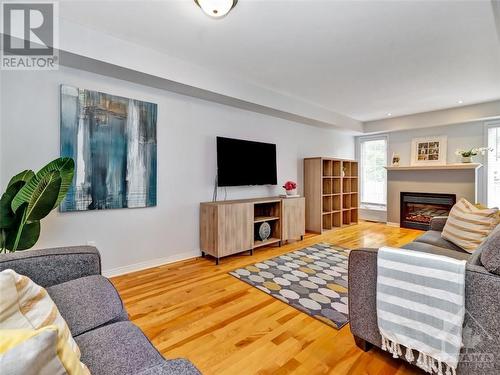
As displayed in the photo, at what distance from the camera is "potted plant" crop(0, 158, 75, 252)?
1.78 metres

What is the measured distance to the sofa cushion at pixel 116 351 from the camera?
2.89ft

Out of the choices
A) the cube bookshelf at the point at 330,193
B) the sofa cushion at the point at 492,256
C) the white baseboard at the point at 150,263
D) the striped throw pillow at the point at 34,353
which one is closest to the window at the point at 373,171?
the cube bookshelf at the point at 330,193

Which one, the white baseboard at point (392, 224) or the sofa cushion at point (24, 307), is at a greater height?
the sofa cushion at point (24, 307)

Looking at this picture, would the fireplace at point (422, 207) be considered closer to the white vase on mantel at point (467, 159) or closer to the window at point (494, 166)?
the window at point (494, 166)

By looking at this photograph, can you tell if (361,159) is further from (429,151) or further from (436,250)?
(436,250)

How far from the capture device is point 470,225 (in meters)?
2.30

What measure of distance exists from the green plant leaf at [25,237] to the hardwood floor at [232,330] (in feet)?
3.01

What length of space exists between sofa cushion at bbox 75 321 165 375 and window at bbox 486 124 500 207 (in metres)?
6.13

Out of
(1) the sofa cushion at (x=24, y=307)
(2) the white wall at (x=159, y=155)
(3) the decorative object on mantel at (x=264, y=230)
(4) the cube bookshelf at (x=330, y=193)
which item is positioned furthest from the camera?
(4) the cube bookshelf at (x=330, y=193)

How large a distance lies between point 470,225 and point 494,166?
3.48 meters

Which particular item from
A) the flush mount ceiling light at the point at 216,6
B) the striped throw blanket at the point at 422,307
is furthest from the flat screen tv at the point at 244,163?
the striped throw blanket at the point at 422,307

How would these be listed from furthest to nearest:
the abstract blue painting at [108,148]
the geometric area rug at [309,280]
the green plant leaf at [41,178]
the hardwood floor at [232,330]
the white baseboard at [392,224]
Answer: the white baseboard at [392,224], the abstract blue painting at [108,148], the geometric area rug at [309,280], the green plant leaf at [41,178], the hardwood floor at [232,330]

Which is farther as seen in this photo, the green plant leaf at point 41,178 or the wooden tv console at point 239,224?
the wooden tv console at point 239,224

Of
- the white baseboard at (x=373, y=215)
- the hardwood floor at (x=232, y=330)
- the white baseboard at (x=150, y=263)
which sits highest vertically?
the white baseboard at (x=373, y=215)
